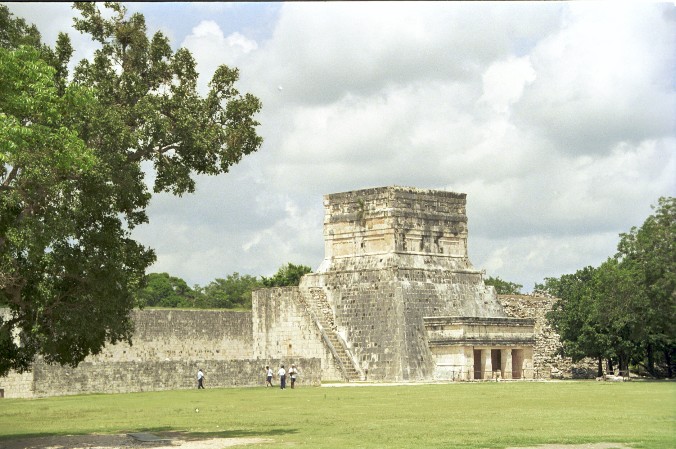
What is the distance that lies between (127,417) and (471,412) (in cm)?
691

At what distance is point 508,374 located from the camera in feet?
132

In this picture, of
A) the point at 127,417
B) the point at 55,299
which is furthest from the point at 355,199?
the point at 55,299

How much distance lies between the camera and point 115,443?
17.0 m

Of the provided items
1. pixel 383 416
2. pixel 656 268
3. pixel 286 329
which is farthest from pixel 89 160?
pixel 286 329

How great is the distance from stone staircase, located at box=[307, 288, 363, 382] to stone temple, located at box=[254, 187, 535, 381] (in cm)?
4

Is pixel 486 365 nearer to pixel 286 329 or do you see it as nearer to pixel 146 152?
pixel 286 329

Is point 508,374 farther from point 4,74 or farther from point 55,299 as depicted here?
point 4,74

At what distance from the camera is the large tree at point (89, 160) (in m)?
16.0

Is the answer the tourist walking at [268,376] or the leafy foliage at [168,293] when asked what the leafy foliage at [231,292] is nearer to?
the leafy foliage at [168,293]

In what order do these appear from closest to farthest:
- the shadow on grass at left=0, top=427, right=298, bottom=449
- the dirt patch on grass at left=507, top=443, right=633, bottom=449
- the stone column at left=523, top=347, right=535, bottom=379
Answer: the dirt patch on grass at left=507, top=443, right=633, bottom=449 < the shadow on grass at left=0, top=427, right=298, bottom=449 < the stone column at left=523, top=347, right=535, bottom=379

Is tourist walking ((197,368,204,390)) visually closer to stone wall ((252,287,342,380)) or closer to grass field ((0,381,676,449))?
grass field ((0,381,676,449))

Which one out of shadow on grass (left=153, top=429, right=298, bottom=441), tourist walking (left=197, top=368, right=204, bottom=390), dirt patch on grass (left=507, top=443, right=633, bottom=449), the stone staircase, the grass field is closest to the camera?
dirt patch on grass (left=507, top=443, right=633, bottom=449)

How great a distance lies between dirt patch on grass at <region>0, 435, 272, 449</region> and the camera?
1636 cm

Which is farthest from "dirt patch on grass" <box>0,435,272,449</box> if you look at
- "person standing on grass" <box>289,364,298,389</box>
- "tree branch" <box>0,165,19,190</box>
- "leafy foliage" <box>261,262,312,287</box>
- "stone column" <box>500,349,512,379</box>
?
"leafy foliage" <box>261,262,312,287</box>
